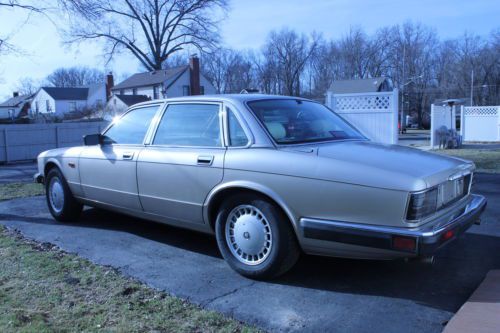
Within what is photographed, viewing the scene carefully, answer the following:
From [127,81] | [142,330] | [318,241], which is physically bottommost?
[142,330]

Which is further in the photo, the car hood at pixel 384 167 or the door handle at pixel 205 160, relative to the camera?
the door handle at pixel 205 160

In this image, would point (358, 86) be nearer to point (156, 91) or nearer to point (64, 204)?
point (156, 91)

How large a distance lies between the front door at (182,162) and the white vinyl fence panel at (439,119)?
17.3 metres

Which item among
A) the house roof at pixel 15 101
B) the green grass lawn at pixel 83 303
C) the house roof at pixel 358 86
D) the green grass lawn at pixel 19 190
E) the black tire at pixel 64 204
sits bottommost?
the green grass lawn at pixel 83 303

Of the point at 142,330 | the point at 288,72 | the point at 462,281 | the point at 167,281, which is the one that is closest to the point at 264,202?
the point at 167,281

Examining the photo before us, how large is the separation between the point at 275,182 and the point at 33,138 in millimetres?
18095

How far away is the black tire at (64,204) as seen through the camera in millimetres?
6062

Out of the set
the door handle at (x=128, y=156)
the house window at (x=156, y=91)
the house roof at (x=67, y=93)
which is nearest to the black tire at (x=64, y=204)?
the door handle at (x=128, y=156)

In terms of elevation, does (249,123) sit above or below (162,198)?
above

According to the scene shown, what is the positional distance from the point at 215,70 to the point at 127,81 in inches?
793

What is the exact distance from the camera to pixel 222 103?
443 centimetres

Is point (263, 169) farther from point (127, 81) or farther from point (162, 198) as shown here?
point (127, 81)

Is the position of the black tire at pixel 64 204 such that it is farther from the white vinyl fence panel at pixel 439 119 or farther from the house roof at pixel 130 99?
the house roof at pixel 130 99

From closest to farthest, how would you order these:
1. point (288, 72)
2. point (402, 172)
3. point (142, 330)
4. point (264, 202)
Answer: point (142, 330) → point (402, 172) → point (264, 202) → point (288, 72)
